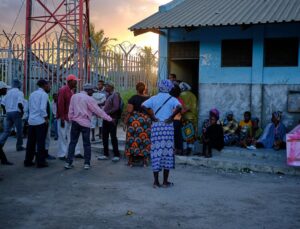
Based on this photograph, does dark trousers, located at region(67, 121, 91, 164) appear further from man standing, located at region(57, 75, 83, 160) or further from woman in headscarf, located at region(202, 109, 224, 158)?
woman in headscarf, located at region(202, 109, 224, 158)

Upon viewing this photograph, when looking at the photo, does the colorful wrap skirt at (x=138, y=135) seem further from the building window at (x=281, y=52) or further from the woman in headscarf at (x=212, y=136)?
the building window at (x=281, y=52)

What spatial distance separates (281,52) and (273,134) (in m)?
2.03

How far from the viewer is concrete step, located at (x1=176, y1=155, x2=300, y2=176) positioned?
805cm

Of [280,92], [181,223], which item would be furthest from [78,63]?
[181,223]

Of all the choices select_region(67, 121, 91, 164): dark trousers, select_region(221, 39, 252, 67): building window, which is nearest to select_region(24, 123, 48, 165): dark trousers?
select_region(67, 121, 91, 164): dark trousers

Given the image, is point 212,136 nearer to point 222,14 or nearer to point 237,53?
point 237,53

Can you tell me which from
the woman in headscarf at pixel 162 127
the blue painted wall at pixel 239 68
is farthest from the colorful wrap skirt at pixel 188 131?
the woman in headscarf at pixel 162 127

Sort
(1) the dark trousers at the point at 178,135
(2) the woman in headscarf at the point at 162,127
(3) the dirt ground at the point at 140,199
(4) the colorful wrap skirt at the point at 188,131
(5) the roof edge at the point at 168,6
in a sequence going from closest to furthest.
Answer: (3) the dirt ground at the point at 140,199 < (2) the woman in headscarf at the point at 162,127 < (1) the dark trousers at the point at 178,135 < (4) the colorful wrap skirt at the point at 188,131 < (5) the roof edge at the point at 168,6

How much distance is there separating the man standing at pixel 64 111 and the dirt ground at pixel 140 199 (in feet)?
2.33

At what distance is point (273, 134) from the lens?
9406mm

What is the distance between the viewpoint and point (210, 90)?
34.7ft

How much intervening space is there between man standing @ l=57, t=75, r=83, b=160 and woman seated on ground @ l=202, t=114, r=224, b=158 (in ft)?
9.64

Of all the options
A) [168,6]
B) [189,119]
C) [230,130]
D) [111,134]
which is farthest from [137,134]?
[168,6]

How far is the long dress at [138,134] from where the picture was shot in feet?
27.0
